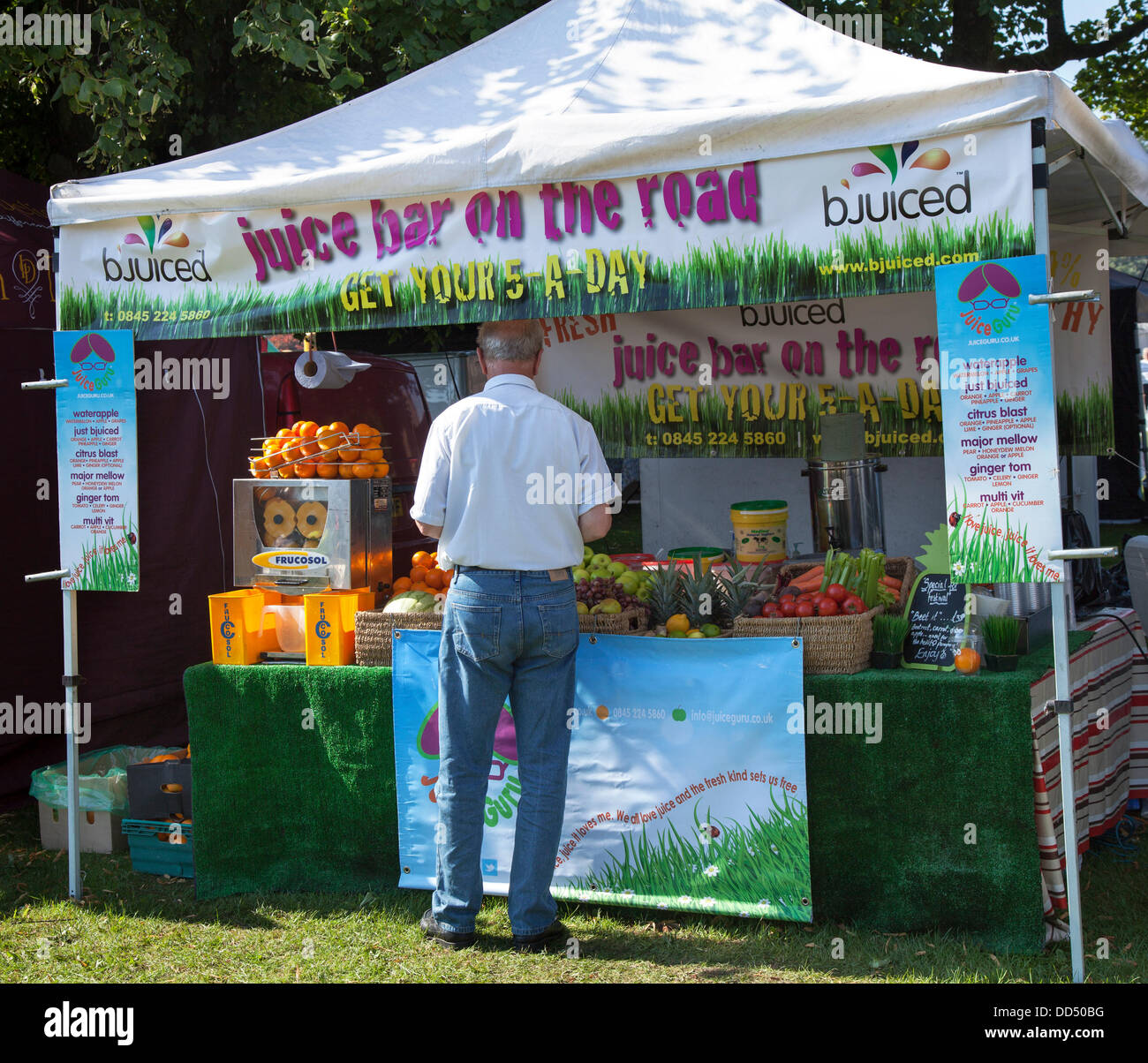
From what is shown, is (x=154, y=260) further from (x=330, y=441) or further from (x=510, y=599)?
(x=510, y=599)

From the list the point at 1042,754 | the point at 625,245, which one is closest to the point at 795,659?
the point at 1042,754

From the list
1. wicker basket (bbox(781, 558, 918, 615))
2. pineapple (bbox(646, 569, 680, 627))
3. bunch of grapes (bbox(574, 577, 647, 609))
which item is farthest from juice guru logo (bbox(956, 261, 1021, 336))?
bunch of grapes (bbox(574, 577, 647, 609))

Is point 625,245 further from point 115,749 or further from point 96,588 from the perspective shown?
point 115,749

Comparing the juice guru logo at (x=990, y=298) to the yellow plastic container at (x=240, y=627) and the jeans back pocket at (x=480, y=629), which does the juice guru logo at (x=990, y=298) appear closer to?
the jeans back pocket at (x=480, y=629)

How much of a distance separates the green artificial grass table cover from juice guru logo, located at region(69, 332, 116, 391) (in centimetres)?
121

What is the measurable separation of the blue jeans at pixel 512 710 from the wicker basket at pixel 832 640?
74 centimetres

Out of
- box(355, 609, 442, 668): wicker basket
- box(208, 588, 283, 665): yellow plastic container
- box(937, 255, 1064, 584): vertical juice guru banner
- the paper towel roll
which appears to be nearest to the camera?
box(937, 255, 1064, 584): vertical juice guru banner

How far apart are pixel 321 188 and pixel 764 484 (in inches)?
224

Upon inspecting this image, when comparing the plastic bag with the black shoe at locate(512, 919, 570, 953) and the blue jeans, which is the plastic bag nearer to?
the blue jeans

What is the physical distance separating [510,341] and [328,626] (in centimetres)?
136

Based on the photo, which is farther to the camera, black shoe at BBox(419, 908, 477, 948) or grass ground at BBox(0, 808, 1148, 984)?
black shoe at BBox(419, 908, 477, 948)

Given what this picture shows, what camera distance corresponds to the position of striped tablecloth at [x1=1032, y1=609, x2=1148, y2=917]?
372cm
